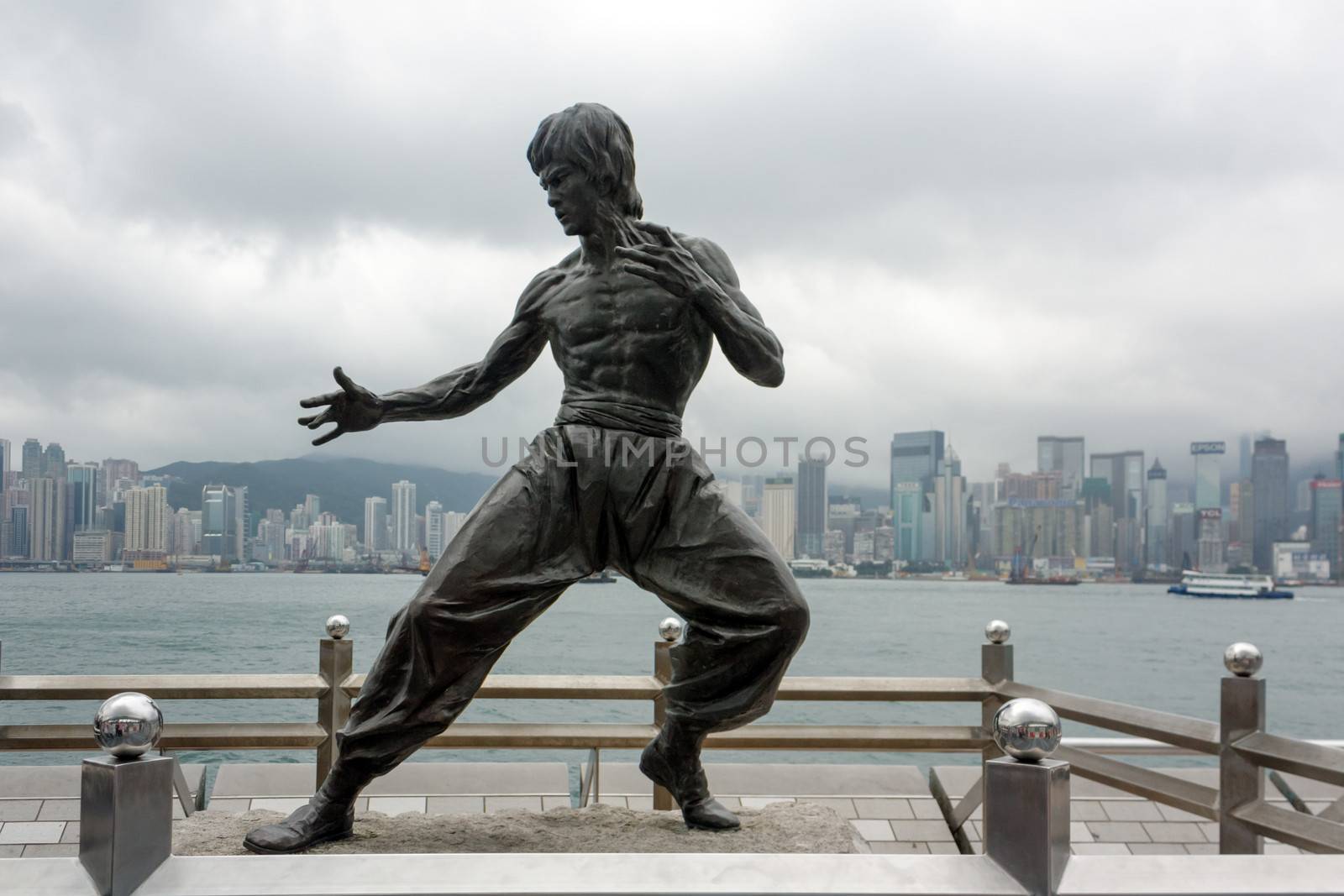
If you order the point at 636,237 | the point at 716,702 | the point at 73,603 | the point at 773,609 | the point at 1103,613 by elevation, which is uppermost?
the point at 636,237

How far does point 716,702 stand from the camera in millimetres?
3527

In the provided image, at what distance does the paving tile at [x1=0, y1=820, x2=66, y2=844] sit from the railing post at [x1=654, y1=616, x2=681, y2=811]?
10.3 ft

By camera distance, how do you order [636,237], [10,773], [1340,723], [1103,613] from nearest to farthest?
[636,237] < [10,773] < [1340,723] < [1103,613]

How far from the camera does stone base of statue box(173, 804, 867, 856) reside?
11.6ft

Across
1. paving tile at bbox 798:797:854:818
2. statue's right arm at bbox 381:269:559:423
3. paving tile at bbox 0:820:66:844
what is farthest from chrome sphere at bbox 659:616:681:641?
paving tile at bbox 0:820:66:844

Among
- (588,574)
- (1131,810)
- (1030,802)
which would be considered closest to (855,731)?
(1131,810)

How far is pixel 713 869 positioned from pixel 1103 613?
53460 mm

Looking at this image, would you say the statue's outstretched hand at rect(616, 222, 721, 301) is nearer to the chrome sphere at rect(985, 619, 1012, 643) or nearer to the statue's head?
the statue's head

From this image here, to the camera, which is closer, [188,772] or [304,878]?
[304,878]

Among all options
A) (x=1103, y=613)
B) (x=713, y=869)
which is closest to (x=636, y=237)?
(x=713, y=869)

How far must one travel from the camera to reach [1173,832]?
611cm

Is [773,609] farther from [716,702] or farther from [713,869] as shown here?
[713,869]

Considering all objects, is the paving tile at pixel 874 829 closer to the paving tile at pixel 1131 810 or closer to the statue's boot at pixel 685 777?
the paving tile at pixel 1131 810

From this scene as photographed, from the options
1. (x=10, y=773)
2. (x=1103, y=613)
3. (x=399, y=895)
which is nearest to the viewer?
(x=399, y=895)
